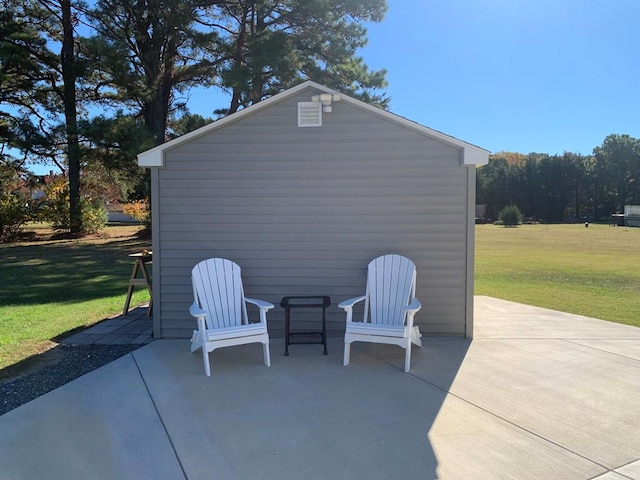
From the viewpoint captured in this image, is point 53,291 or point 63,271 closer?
point 53,291

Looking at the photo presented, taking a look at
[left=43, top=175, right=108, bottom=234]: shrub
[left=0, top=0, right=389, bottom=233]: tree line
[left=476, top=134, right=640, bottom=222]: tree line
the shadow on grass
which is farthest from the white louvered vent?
[left=476, top=134, right=640, bottom=222]: tree line

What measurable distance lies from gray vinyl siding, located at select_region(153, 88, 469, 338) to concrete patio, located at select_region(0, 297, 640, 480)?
766 millimetres

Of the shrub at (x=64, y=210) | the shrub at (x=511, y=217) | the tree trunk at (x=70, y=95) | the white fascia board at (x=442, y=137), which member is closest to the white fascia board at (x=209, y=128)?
the white fascia board at (x=442, y=137)

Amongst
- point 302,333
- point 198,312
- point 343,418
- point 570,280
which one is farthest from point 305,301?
point 570,280

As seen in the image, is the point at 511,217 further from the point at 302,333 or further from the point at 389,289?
the point at 302,333

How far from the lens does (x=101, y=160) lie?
15734 mm

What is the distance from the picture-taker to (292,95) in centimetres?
470

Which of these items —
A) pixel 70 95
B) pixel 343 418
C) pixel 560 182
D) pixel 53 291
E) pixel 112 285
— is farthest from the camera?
pixel 560 182

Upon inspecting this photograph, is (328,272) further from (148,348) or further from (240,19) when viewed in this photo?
(240,19)

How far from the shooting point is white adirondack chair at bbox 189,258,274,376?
386 centimetres

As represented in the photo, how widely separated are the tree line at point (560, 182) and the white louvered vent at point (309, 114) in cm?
4969

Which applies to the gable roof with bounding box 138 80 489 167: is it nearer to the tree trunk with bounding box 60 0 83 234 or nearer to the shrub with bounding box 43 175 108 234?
the tree trunk with bounding box 60 0 83 234

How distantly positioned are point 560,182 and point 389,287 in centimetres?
5528

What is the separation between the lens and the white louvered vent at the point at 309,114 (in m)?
4.68
